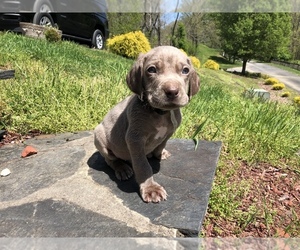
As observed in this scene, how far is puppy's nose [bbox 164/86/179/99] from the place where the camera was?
6.23ft

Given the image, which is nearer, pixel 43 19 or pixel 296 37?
pixel 43 19

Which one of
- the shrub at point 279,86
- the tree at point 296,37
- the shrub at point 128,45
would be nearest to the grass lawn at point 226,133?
the shrub at point 128,45

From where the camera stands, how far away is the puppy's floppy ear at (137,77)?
2160 mm

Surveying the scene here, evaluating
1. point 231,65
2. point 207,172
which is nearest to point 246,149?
point 207,172

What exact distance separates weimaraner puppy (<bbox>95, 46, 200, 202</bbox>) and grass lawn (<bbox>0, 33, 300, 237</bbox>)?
75 cm

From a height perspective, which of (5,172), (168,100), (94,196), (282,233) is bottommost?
(282,233)

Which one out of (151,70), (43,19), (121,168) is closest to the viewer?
(151,70)

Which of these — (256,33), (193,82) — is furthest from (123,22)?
(193,82)

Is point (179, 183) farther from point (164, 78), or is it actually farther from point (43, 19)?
point (43, 19)

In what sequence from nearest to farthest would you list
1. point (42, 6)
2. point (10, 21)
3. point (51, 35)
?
point (51, 35), point (10, 21), point (42, 6)

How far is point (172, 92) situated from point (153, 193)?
0.74 m

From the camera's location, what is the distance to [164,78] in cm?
199

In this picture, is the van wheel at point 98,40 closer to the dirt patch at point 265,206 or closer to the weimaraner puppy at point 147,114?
the dirt patch at point 265,206

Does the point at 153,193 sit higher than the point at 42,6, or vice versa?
the point at 42,6
